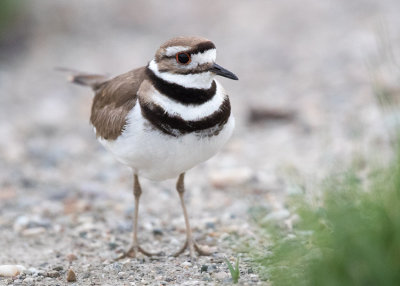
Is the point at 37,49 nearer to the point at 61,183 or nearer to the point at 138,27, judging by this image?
the point at 138,27

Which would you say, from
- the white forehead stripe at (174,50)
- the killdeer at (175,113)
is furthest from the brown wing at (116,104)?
the white forehead stripe at (174,50)

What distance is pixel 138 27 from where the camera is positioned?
10859mm

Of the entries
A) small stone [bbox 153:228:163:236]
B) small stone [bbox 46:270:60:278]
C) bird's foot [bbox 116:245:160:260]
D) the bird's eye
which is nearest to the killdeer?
the bird's eye

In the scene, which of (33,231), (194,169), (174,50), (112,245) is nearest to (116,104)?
(174,50)

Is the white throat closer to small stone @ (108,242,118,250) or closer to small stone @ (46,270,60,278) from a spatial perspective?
small stone @ (46,270,60,278)

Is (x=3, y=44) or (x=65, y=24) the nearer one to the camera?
(x=3, y=44)

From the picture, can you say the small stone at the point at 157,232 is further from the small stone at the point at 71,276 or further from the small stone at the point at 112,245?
the small stone at the point at 71,276

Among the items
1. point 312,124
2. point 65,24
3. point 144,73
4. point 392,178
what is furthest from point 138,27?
point 392,178

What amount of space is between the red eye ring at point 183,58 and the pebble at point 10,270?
1743mm

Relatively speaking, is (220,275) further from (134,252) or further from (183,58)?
(183,58)

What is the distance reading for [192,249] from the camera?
4.39 meters

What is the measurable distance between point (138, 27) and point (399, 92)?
210 inches

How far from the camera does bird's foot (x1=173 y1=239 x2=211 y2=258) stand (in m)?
4.37

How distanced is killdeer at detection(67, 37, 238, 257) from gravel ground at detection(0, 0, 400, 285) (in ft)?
2.19
